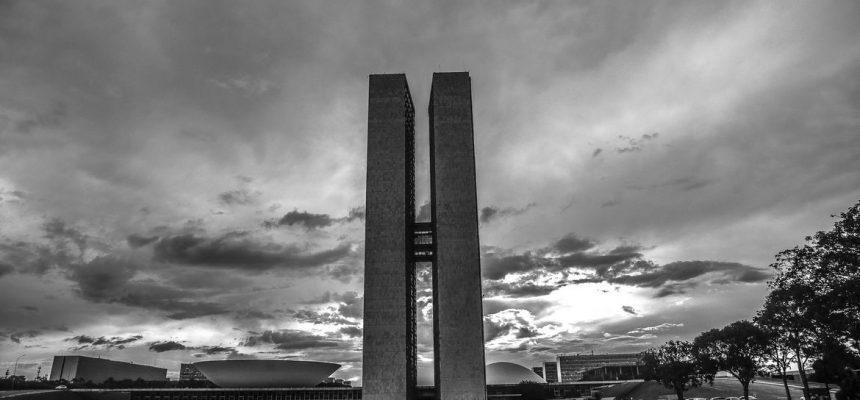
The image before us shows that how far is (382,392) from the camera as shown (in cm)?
7869

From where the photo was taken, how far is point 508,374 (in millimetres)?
161000

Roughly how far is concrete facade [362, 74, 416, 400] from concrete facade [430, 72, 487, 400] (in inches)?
187

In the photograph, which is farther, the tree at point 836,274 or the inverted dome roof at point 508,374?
the inverted dome roof at point 508,374

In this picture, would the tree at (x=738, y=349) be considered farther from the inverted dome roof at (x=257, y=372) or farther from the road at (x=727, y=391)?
the inverted dome roof at (x=257, y=372)

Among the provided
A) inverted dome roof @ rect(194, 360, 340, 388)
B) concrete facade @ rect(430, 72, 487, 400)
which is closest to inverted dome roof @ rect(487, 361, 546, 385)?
inverted dome roof @ rect(194, 360, 340, 388)

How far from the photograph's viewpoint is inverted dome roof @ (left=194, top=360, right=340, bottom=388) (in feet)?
353

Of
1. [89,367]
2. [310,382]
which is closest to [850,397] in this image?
[310,382]

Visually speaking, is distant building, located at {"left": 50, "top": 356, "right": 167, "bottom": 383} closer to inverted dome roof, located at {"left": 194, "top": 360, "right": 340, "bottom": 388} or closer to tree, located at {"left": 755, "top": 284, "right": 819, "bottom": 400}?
inverted dome roof, located at {"left": 194, "top": 360, "right": 340, "bottom": 388}

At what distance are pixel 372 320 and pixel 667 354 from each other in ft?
132

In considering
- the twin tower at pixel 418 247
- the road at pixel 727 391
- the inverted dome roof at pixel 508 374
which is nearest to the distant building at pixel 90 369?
the inverted dome roof at pixel 508 374

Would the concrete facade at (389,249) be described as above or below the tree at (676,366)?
above

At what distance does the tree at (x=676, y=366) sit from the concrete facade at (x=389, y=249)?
34.1 meters

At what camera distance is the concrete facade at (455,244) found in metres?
79.4

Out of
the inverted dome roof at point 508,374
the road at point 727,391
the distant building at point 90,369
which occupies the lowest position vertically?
the road at point 727,391
